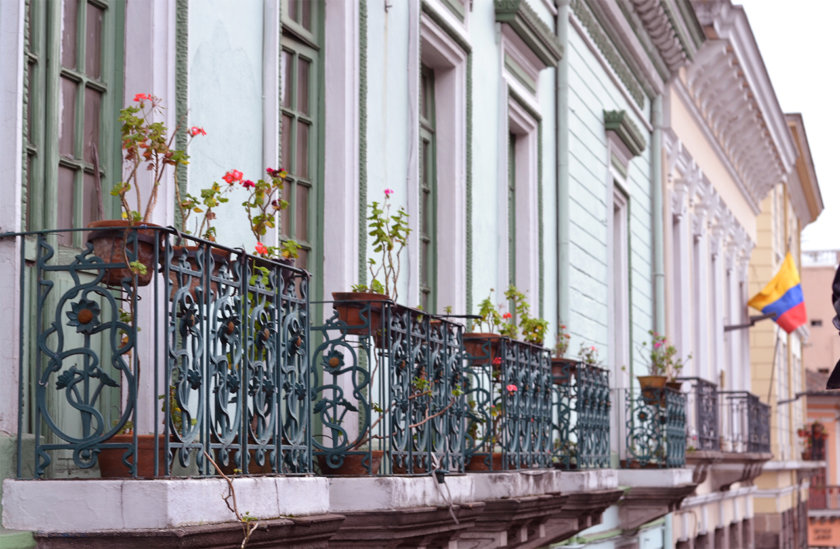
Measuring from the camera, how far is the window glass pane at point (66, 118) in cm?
630

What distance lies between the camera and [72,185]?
6332mm

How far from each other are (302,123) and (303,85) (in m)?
0.23

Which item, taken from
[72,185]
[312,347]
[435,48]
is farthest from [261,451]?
[435,48]

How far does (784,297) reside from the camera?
94.9ft

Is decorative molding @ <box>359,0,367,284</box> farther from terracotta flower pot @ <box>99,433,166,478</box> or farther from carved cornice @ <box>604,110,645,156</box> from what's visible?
carved cornice @ <box>604,110,645,156</box>

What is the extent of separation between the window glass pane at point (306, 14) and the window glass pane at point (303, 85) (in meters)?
0.21

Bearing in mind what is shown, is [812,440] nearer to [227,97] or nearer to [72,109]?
[227,97]

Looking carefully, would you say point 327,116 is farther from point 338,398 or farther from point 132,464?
point 132,464

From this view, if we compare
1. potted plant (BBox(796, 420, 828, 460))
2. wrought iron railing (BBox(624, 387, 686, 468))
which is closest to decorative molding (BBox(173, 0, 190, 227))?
wrought iron railing (BBox(624, 387, 686, 468))

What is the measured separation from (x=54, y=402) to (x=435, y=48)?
547 cm

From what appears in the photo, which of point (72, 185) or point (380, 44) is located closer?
point (72, 185)

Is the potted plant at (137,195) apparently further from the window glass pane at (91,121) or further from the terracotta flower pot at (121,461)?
the terracotta flower pot at (121,461)

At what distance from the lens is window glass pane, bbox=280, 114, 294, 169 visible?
8.65 metres

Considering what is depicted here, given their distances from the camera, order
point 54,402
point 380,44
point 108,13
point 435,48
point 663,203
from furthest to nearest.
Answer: point 663,203, point 435,48, point 380,44, point 108,13, point 54,402
